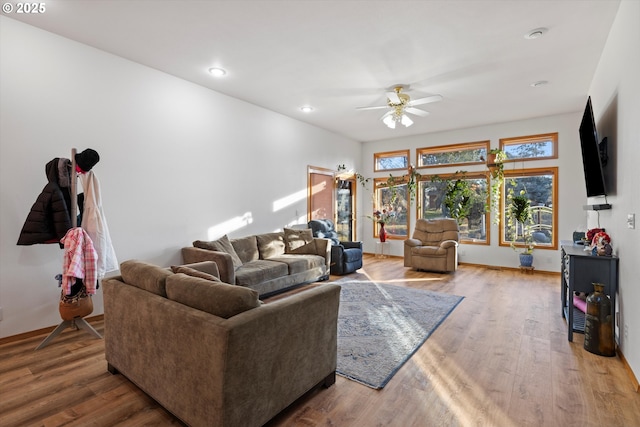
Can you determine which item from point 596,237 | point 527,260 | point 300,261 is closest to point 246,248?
point 300,261

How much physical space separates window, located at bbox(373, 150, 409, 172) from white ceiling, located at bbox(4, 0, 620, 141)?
2725mm

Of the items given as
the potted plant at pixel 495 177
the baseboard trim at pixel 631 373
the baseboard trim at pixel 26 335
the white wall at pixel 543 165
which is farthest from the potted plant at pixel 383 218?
the baseboard trim at pixel 26 335

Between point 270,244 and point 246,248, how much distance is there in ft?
1.61

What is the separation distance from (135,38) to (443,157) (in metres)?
6.23

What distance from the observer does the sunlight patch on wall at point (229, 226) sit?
15.7 ft

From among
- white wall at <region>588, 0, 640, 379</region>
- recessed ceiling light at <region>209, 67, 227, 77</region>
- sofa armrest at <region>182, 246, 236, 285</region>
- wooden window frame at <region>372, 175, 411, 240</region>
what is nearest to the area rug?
sofa armrest at <region>182, 246, 236, 285</region>

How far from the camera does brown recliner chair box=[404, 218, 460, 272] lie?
593 centimetres

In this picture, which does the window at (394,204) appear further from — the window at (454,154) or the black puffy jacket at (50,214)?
the black puffy jacket at (50,214)

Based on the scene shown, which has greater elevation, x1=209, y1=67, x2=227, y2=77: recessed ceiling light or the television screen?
x1=209, y1=67, x2=227, y2=77: recessed ceiling light

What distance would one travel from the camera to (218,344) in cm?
154

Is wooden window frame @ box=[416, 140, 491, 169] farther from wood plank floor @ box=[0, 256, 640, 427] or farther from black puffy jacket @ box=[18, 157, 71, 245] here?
black puffy jacket @ box=[18, 157, 71, 245]

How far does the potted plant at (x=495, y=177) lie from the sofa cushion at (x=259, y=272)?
4618 millimetres

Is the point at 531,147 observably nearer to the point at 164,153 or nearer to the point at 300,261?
the point at 300,261

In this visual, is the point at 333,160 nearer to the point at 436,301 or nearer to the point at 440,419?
the point at 436,301
